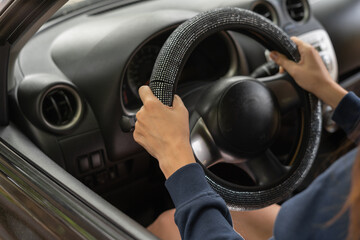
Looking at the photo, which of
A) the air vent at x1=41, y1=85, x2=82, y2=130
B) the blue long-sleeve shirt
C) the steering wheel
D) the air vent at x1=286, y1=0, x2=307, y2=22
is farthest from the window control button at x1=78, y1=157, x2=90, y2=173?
the air vent at x1=286, y1=0, x2=307, y2=22

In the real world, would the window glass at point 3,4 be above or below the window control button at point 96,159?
above

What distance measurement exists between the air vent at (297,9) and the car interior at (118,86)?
109 mm

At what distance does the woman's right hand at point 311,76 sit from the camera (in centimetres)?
116

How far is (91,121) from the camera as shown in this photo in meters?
1.26

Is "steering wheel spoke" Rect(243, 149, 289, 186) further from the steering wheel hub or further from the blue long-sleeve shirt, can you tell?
the blue long-sleeve shirt

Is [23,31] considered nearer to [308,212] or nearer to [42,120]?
[42,120]

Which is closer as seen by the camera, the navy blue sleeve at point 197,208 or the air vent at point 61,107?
the navy blue sleeve at point 197,208

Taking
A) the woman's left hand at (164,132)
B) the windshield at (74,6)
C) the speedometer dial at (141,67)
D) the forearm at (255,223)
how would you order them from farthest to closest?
the windshield at (74,6), the speedometer dial at (141,67), the forearm at (255,223), the woman's left hand at (164,132)

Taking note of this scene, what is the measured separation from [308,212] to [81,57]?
3.03 feet

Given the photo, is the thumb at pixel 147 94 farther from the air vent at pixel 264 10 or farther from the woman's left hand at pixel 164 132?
the air vent at pixel 264 10

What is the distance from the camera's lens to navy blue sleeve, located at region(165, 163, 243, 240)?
719 millimetres

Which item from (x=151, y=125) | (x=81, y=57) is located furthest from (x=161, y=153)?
(x=81, y=57)

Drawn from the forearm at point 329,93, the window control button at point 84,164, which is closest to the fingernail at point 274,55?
the forearm at point 329,93

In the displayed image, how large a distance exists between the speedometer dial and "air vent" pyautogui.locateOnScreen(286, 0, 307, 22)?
673 millimetres
